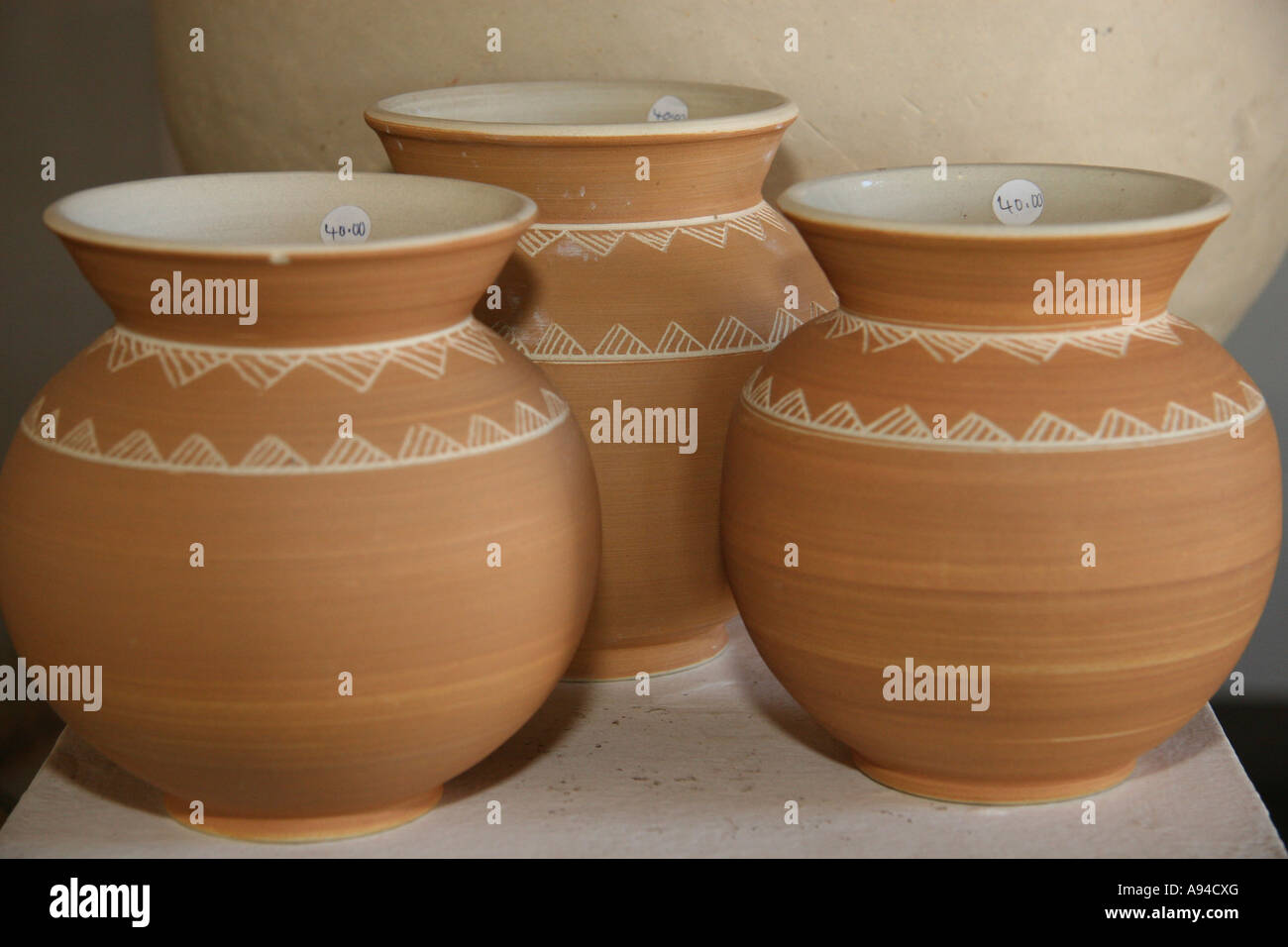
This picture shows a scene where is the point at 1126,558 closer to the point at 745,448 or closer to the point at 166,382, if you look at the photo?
the point at 745,448

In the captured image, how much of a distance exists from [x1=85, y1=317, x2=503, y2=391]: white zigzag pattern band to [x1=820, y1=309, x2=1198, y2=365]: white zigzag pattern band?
11.5 inches

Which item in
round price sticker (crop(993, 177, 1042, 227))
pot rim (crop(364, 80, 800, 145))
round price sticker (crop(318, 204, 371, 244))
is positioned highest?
pot rim (crop(364, 80, 800, 145))

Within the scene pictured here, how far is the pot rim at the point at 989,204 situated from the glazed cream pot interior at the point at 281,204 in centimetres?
20

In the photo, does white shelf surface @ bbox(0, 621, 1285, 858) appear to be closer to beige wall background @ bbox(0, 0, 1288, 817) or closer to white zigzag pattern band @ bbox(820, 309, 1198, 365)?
white zigzag pattern band @ bbox(820, 309, 1198, 365)

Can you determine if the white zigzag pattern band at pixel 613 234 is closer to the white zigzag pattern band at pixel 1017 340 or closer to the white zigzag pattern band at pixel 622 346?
the white zigzag pattern band at pixel 622 346

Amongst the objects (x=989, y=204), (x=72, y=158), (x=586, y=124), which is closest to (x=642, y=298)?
(x=586, y=124)

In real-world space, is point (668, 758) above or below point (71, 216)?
below

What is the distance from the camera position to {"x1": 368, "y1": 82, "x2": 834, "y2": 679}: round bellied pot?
1272 millimetres

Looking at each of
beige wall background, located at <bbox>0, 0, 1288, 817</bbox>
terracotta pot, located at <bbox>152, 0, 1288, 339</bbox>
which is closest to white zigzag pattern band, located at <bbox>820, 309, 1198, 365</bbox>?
terracotta pot, located at <bbox>152, 0, 1288, 339</bbox>

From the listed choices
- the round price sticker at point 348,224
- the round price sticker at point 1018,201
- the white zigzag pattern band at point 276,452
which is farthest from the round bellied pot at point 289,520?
the round price sticker at point 1018,201

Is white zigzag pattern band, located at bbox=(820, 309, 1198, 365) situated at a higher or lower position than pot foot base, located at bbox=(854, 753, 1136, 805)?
higher

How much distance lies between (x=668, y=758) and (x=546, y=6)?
2.49ft

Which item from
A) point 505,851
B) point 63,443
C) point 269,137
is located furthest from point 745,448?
point 269,137

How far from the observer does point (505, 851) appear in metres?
1.11
